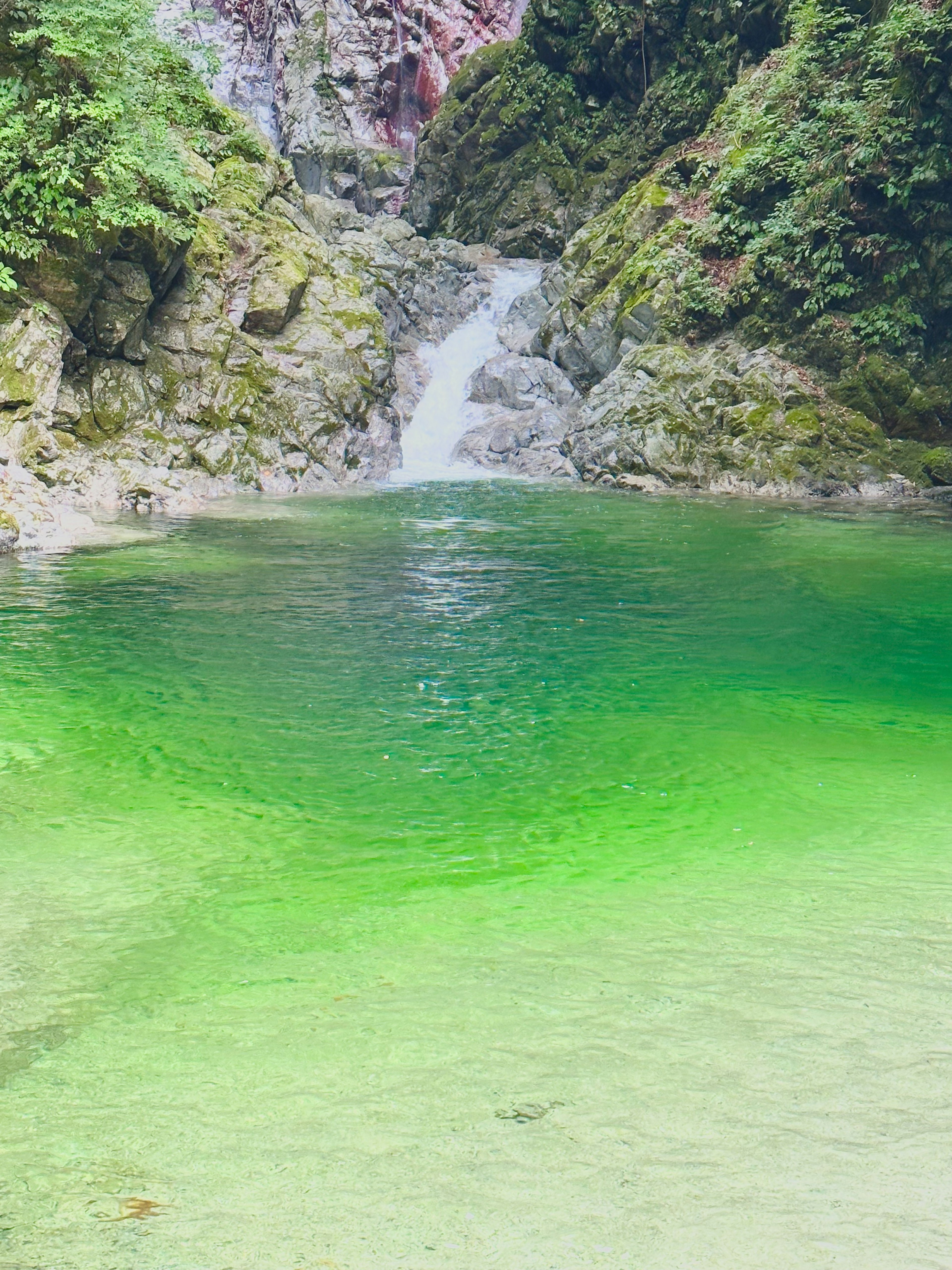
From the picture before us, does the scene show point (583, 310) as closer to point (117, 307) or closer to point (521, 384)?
point (521, 384)

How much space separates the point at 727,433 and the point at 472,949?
75.7ft

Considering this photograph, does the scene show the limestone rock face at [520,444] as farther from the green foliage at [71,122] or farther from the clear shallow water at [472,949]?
the clear shallow water at [472,949]

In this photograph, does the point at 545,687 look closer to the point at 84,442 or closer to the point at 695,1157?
the point at 695,1157

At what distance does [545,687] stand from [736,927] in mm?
4064

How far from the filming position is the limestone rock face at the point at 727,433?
24.6 metres

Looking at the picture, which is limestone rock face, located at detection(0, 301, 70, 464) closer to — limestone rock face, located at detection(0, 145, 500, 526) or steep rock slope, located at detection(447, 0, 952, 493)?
limestone rock face, located at detection(0, 145, 500, 526)

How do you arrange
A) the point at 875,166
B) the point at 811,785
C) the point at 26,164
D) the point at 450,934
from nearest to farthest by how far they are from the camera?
the point at 450,934 → the point at 811,785 → the point at 26,164 → the point at 875,166

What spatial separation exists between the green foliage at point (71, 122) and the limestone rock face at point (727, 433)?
12117 mm

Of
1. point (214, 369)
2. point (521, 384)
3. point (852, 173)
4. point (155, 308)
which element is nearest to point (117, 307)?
point (155, 308)

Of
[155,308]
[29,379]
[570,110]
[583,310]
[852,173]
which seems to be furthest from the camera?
[570,110]

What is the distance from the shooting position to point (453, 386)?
120ft

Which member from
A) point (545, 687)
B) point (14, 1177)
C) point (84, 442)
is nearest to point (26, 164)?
point (84, 442)

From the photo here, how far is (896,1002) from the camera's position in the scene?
3.95 metres

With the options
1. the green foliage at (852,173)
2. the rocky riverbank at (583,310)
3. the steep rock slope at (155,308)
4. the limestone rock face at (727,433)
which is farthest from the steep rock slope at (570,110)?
the steep rock slope at (155,308)
